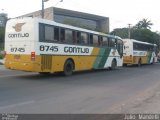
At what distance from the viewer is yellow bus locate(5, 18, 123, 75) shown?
17938 millimetres

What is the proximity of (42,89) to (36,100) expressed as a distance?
280 centimetres

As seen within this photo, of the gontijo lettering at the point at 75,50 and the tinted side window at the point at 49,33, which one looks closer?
the tinted side window at the point at 49,33

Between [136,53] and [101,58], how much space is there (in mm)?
13041

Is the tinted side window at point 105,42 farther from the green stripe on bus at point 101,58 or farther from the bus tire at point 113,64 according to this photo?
the bus tire at point 113,64

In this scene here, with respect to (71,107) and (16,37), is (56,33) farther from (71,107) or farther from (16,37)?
(71,107)

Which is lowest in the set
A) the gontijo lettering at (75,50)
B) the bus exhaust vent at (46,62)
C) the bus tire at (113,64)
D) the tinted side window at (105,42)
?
the bus tire at (113,64)

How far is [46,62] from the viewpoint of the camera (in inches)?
734

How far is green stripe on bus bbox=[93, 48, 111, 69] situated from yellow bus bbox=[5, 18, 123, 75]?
173 cm

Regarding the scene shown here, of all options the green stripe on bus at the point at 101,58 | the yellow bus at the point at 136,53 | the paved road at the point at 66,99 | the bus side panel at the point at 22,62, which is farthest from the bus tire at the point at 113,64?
the paved road at the point at 66,99

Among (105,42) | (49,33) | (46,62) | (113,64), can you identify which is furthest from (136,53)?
(46,62)

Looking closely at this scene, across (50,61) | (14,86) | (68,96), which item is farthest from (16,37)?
(68,96)

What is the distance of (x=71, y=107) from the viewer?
10.2 meters

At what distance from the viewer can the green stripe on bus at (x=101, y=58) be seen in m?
25.1

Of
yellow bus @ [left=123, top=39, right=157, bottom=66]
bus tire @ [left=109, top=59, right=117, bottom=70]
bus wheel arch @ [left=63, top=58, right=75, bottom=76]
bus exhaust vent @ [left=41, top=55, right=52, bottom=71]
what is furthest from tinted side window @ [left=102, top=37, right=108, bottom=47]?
yellow bus @ [left=123, top=39, right=157, bottom=66]
